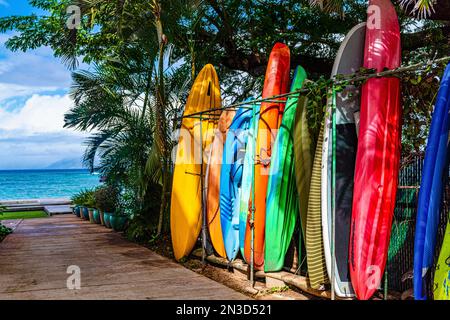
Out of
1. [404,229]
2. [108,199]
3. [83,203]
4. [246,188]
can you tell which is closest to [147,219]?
[246,188]

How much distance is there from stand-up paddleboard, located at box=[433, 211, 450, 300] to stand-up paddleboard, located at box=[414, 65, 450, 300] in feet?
0.36

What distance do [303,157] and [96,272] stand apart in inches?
120

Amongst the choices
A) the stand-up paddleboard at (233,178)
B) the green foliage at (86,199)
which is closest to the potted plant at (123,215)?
the green foliage at (86,199)

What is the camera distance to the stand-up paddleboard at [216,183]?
21.3 ft

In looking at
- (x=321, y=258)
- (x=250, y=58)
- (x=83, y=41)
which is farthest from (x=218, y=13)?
(x=321, y=258)

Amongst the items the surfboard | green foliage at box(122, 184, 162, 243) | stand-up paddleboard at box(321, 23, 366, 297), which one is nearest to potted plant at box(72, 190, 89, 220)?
green foliage at box(122, 184, 162, 243)

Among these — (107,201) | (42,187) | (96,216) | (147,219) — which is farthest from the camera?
(42,187)

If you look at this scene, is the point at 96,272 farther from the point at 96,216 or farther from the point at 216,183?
the point at 96,216

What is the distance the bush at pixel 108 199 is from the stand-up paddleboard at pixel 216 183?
5.94 metres

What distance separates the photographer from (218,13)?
9586 mm

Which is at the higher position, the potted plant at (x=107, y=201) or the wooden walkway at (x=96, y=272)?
the potted plant at (x=107, y=201)

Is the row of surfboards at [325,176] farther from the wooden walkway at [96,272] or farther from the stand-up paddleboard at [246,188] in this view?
the wooden walkway at [96,272]

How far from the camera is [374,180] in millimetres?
4316

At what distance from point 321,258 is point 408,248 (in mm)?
796
